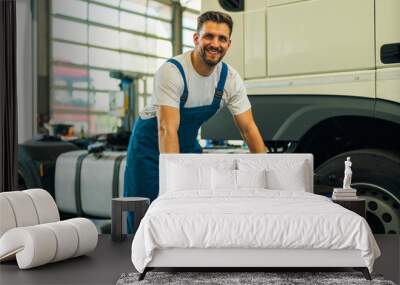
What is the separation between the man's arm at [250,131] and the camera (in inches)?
186

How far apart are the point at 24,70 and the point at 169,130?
4.89 ft

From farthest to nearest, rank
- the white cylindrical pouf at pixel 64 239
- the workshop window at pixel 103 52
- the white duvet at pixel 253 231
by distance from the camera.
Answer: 1. the workshop window at pixel 103 52
2. the white cylindrical pouf at pixel 64 239
3. the white duvet at pixel 253 231

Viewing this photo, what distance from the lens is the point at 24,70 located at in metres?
5.14

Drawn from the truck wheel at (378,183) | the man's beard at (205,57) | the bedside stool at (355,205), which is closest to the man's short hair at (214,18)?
the man's beard at (205,57)

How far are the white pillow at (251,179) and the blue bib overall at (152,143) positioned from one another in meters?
0.57

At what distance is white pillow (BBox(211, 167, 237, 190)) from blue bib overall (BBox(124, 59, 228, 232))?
18.5 inches

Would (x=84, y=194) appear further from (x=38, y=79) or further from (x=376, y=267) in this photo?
(x=376, y=267)

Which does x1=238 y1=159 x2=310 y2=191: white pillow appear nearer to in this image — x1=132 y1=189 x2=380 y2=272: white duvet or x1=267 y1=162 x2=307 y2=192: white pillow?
x1=267 y1=162 x2=307 y2=192: white pillow

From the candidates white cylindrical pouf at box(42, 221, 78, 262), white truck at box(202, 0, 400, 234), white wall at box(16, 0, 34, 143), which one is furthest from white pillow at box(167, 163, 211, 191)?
white wall at box(16, 0, 34, 143)

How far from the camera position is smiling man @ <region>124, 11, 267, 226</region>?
15.3 feet

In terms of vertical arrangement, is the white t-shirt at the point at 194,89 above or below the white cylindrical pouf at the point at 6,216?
above

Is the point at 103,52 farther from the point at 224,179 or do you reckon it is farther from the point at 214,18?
the point at 224,179

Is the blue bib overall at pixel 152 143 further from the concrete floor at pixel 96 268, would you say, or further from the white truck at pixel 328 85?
the concrete floor at pixel 96 268

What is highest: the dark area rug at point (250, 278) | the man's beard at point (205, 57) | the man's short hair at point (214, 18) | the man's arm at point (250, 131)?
the man's short hair at point (214, 18)
